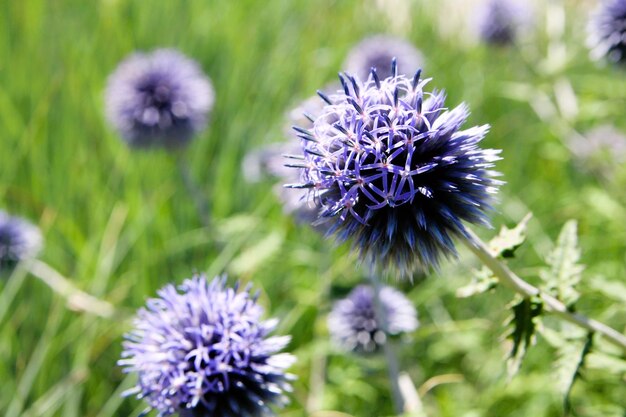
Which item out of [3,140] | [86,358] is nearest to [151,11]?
[3,140]

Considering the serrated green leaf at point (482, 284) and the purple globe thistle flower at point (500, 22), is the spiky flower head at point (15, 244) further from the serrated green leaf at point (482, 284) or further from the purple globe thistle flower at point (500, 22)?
the purple globe thistle flower at point (500, 22)

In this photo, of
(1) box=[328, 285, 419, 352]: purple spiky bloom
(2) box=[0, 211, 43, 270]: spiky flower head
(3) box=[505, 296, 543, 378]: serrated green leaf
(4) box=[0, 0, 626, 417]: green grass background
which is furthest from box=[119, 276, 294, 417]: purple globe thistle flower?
(2) box=[0, 211, 43, 270]: spiky flower head

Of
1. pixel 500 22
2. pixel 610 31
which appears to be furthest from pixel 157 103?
pixel 500 22

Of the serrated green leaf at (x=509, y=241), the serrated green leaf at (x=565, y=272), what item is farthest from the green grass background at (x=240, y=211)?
the serrated green leaf at (x=509, y=241)

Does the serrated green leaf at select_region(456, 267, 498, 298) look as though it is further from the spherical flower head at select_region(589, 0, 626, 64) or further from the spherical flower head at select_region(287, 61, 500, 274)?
the spherical flower head at select_region(589, 0, 626, 64)

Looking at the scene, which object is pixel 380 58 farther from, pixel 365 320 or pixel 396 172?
pixel 396 172

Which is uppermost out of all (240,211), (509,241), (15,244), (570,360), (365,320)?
(240,211)

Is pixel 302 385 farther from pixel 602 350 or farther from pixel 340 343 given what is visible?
pixel 602 350
